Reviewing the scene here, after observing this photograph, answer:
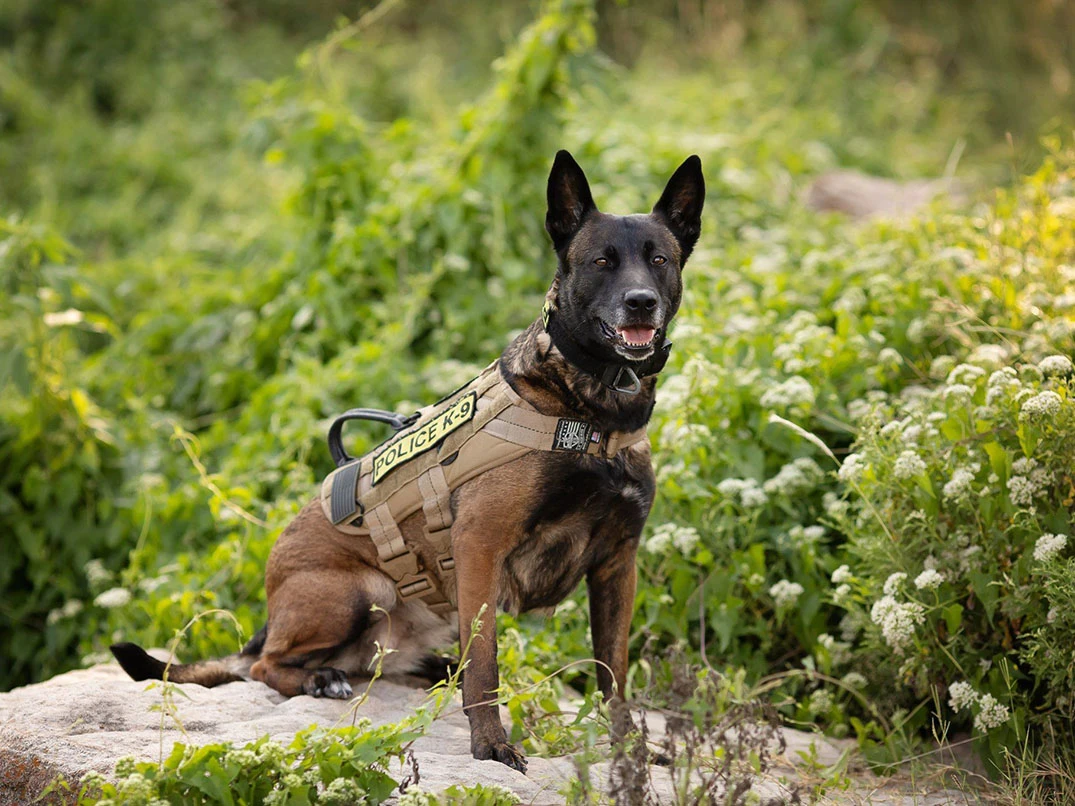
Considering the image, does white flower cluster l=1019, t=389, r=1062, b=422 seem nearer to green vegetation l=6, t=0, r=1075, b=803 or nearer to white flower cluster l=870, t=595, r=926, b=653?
green vegetation l=6, t=0, r=1075, b=803

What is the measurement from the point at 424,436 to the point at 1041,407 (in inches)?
75.1

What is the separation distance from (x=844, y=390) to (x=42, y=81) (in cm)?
1063

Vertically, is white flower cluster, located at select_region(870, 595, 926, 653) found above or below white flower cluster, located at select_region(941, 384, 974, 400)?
below

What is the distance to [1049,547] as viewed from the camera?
3219 mm

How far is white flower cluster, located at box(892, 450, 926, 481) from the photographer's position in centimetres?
353

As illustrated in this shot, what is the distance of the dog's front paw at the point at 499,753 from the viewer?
314 centimetres

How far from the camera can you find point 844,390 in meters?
4.70

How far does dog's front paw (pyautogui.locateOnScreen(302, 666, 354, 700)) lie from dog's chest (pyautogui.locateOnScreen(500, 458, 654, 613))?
0.65 meters

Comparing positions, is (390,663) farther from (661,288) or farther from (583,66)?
(583,66)

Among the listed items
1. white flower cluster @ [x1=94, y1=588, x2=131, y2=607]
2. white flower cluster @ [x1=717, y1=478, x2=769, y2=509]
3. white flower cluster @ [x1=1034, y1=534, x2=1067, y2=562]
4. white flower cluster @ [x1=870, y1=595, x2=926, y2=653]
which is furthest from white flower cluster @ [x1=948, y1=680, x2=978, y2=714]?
white flower cluster @ [x1=94, y1=588, x2=131, y2=607]

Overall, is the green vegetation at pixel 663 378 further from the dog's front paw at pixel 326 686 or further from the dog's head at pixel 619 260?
the dog's head at pixel 619 260

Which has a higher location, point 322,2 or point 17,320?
point 322,2

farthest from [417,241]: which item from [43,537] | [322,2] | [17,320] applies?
[322,2]

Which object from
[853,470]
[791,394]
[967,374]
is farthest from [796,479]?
[967,374]
